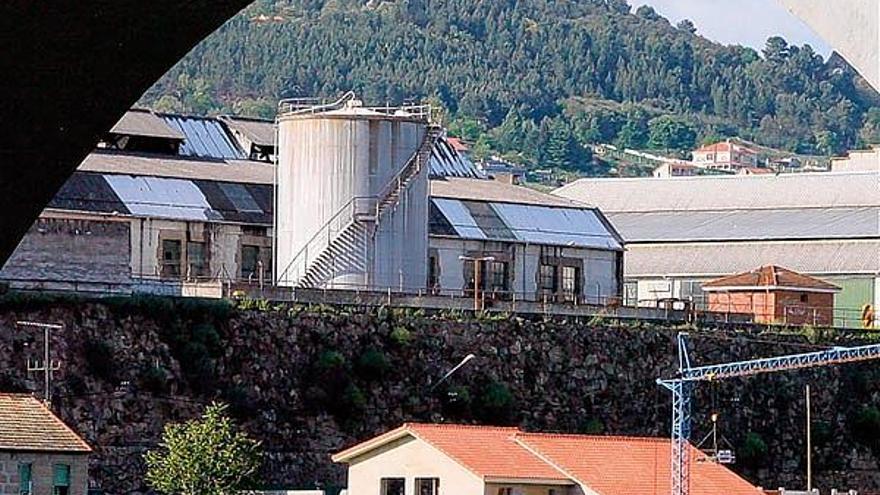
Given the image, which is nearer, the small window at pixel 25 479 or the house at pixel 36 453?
the house at pixel 36 453

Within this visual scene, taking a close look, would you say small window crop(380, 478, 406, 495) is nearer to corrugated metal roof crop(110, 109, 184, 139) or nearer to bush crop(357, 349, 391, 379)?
bush crop(357, 349, 391, 379)

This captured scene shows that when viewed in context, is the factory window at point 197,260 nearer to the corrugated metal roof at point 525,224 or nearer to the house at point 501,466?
the corrugated metal roof at point 525,224

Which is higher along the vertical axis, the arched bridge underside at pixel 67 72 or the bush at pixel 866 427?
the arched bridge underside at pixel 67 72

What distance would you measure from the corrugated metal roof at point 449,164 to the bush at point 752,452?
33.7ft

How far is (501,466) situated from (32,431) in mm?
6394

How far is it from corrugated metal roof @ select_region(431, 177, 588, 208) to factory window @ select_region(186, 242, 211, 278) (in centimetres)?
574

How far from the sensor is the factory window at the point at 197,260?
39.9m

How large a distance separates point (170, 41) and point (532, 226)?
41.0 metres

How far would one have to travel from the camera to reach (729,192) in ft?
219

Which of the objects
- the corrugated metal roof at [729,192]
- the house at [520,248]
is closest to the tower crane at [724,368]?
the house at [520,248]

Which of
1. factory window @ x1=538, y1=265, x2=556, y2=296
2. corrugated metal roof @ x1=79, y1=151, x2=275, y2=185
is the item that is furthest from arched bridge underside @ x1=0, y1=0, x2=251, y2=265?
factory window @ x1=538, y1=265, x2=556, y2=296

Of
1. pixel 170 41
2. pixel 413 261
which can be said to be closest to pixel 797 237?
pixel 413 261

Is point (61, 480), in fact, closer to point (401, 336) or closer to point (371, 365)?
point (371, 365)

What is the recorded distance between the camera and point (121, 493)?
3425 centimetres
